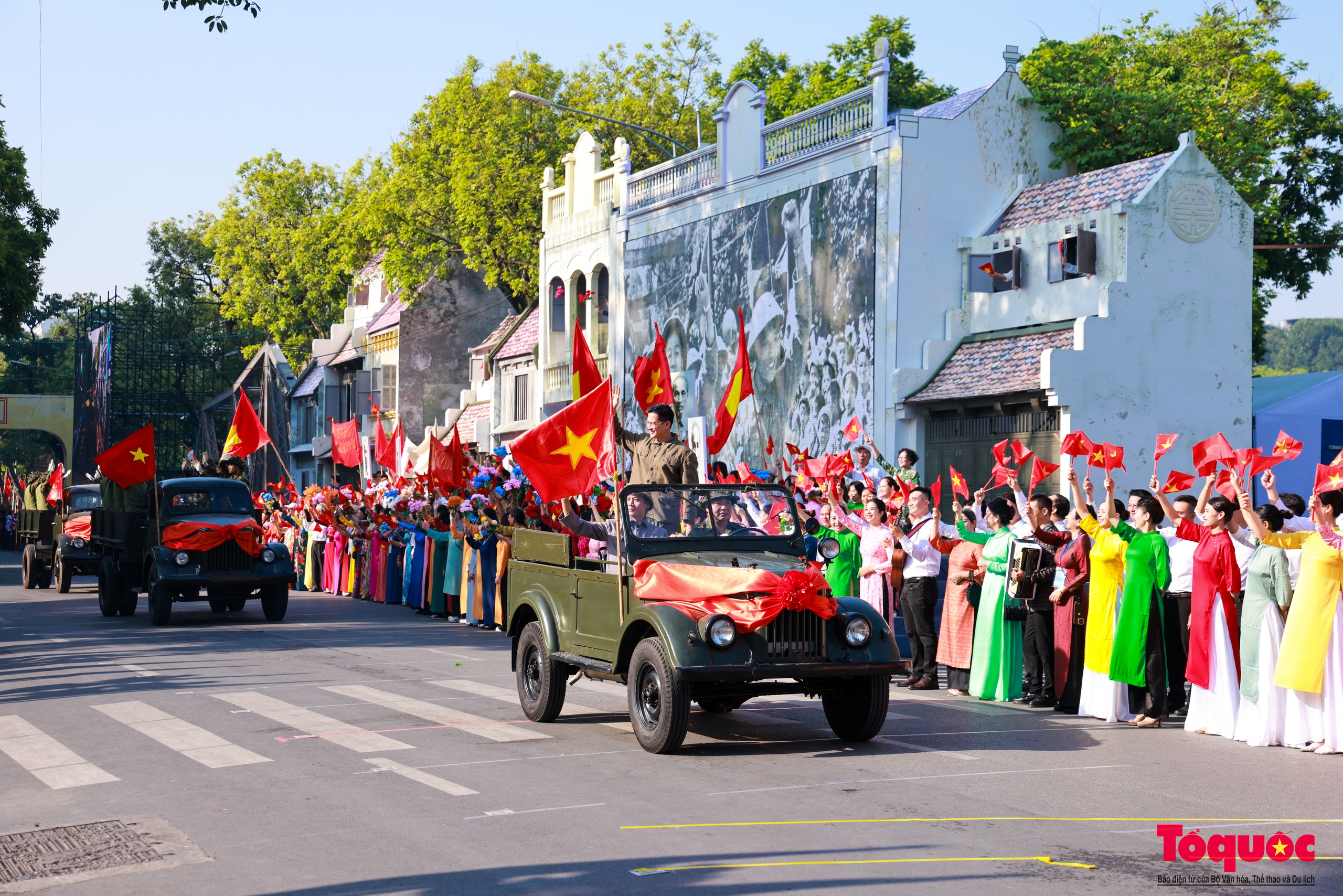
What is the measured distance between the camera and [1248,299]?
24.2 meters

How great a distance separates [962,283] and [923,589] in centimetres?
1277

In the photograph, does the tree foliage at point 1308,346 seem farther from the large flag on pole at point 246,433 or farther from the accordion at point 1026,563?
the accordion at point 1026,563

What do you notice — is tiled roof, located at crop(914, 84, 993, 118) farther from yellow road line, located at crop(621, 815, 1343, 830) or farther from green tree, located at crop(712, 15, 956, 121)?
yellow road line, located at crop(621, 815, 1343, 830)

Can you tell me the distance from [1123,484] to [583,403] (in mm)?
14024

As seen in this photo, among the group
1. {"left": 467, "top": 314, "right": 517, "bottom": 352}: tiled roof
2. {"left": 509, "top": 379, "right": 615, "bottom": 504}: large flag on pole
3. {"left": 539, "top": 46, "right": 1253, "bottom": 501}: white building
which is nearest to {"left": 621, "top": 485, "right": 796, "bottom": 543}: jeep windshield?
{"left": 509, "top": 379, "right": 615, "bottom": 504}: large flag on pole

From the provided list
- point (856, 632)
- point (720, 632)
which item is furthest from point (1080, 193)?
point (720, 632)

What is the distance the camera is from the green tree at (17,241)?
2969 centimetres

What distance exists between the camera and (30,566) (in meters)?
32.0

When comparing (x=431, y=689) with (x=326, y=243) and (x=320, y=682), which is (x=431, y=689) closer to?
(x=320, y=682)

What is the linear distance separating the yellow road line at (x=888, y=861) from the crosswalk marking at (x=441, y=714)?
416 centimetres

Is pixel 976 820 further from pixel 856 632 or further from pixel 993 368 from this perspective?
pixel 993 368

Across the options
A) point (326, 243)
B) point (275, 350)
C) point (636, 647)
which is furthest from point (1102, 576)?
point (275, 350)

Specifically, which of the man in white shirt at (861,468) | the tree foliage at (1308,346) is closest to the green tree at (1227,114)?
the man in white shirt at (861,468)

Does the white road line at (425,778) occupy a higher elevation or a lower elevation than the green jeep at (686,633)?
lower
